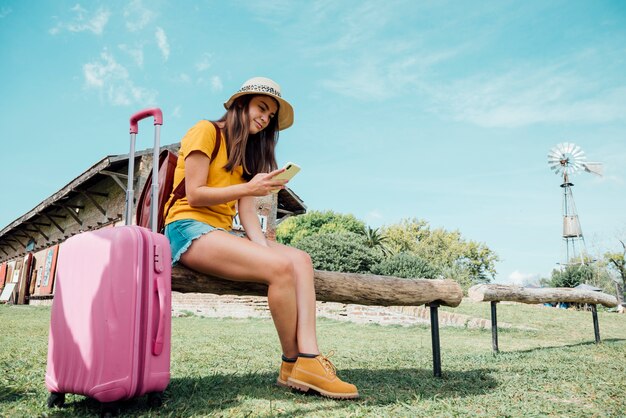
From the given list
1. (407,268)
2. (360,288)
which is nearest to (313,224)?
(407,268)

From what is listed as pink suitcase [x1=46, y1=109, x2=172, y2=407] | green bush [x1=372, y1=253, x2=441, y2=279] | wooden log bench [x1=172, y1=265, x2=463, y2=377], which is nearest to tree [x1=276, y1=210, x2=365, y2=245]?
green bush [x1=372, y1=253, x2=441, y2=279]

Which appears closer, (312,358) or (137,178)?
(312,358)

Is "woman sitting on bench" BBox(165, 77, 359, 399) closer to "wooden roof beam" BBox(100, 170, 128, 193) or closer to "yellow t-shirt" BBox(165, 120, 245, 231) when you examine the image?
"yellow t-shirt" BBox(165, 120, 245, 231)

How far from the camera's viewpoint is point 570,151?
40.4m

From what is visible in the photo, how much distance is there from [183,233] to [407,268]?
15.8 metres

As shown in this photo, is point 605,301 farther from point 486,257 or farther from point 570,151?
point 486,257

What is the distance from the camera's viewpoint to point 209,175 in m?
2.63

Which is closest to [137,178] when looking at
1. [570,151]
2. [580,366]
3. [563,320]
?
[563,320]

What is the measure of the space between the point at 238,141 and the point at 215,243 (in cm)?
60

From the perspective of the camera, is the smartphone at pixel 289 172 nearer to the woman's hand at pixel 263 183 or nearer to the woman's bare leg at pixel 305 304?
the woman's hand at pixel 263 183

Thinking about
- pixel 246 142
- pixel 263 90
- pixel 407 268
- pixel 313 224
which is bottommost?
pixel 407 268

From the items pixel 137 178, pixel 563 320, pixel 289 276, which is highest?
pixel 137 178

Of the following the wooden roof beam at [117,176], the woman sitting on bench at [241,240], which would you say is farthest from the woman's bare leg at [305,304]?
the wooden roof beam at [117,176]

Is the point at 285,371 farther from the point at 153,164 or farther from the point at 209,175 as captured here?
the point at 153,164
